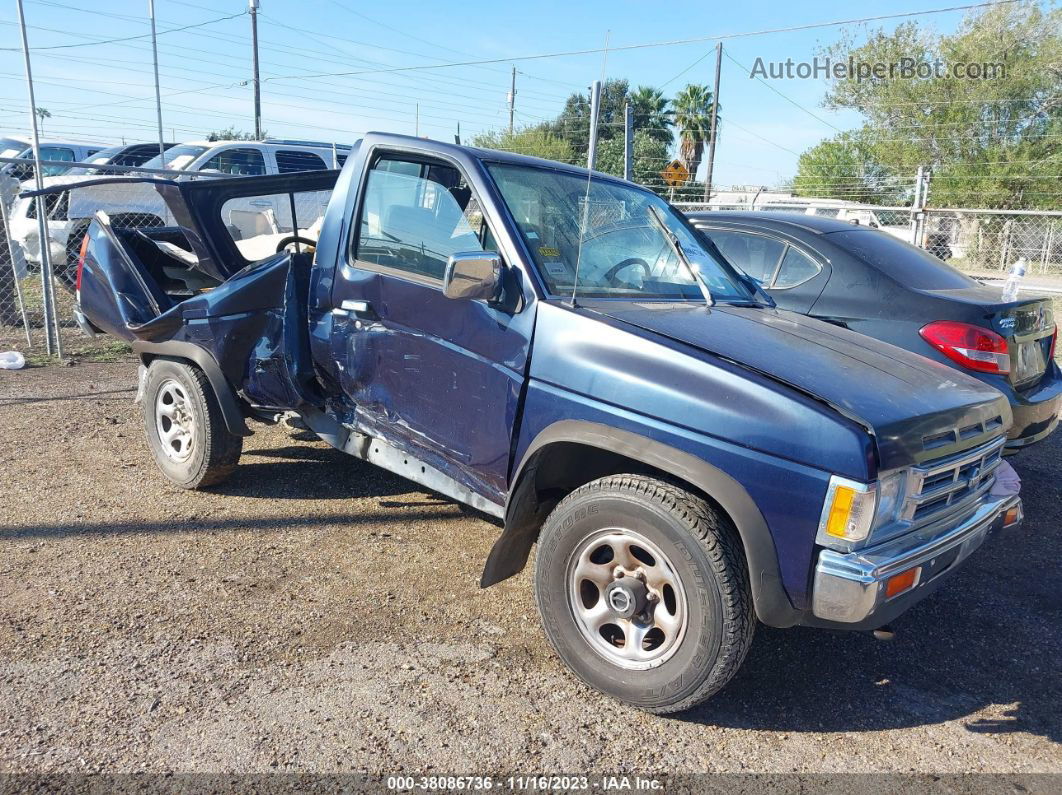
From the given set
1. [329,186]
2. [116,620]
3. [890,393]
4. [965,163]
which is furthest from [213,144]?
[965,163]

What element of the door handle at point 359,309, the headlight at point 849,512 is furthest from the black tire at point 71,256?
the headlight at point 849,512

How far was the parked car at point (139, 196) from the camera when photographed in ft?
33.4

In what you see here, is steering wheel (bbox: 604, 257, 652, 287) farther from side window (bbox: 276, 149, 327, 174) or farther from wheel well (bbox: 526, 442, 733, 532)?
side window (bbox: 276, 149, 327, 174)

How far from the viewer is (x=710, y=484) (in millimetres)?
2672

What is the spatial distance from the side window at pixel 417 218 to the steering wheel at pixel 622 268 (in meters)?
0.53

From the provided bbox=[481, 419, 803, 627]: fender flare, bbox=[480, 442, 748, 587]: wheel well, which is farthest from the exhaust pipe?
bbox=[480, 442, 748, 587]: wheel well

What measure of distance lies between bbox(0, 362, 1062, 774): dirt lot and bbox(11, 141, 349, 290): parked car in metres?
3.06

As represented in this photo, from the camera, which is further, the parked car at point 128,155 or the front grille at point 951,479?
the parked car at point 128,155

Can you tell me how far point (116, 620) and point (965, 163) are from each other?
34186mm

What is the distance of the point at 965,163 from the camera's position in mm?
30906

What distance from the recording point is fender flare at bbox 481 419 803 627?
2.62 m

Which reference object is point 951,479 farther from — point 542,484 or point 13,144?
point 13,144

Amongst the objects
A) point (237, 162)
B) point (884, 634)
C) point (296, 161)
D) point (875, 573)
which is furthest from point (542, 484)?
point (296, 161)

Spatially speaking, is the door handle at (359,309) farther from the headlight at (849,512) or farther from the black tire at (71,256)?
the black tire at (71,256)
